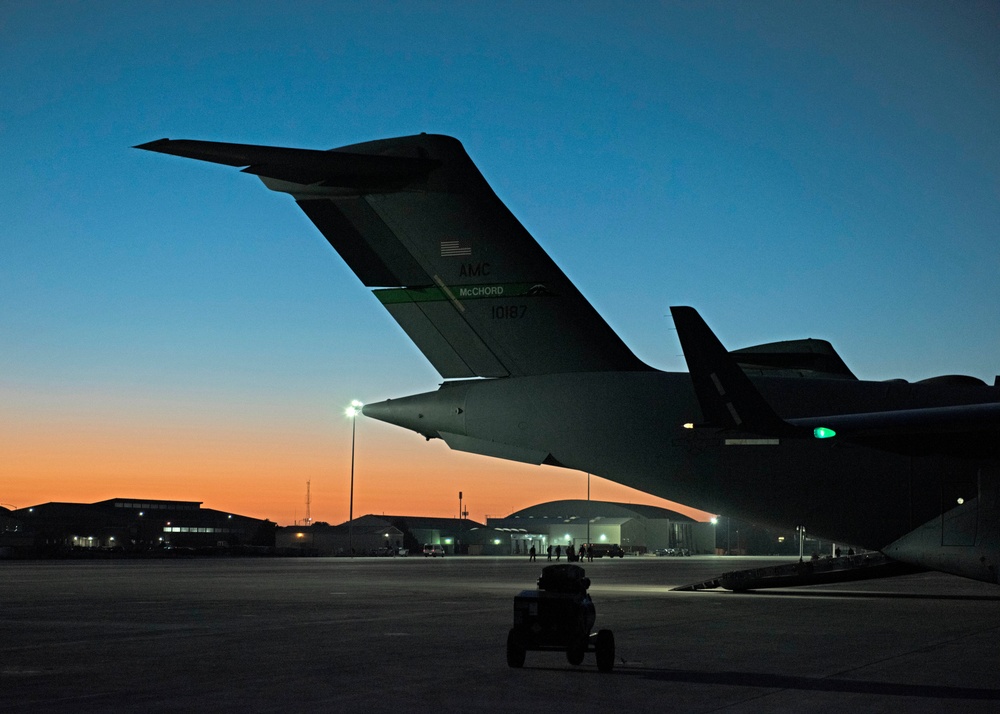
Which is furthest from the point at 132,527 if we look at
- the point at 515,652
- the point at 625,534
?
the point at 515,652

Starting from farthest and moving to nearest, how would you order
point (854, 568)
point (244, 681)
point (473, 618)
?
point (854, 568)
point (473, 618)
point (244, 681)

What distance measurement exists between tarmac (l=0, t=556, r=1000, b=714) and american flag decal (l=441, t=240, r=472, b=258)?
6.13 m

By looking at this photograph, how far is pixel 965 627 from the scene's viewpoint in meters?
15.4

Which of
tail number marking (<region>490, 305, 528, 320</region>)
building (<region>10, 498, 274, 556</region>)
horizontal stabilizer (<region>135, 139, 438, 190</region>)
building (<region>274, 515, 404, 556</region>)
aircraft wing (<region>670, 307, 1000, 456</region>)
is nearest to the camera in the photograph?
aircraft wing (<region>670, 307, 1000, 456</region>)

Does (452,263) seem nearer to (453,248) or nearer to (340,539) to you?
(453,248)

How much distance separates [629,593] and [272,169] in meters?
12.8

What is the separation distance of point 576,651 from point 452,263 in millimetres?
10001

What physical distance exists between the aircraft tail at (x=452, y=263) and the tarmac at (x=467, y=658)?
4.62 meters

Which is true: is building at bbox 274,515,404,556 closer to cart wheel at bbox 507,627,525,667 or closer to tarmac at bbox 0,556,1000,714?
tarmac at bbox 0,556,1000,714

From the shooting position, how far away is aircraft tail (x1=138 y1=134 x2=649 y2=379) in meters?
18.9

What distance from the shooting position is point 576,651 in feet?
34.1

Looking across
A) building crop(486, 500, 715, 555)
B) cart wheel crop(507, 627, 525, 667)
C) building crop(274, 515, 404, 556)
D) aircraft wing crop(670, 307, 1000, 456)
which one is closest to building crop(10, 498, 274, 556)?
building crop(274, 515, 404, 556)

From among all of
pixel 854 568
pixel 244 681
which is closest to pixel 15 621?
pixel 244 681

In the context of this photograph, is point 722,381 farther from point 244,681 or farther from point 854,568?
point 854,568
